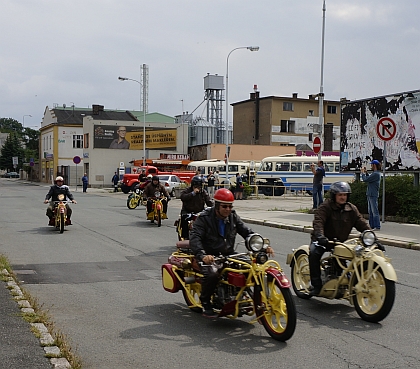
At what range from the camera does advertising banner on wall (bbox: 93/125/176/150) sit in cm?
6738

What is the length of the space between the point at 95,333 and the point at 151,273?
3.84 metres

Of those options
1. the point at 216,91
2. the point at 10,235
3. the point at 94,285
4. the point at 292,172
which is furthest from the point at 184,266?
the point at 216,91

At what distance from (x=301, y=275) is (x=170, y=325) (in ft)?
7.28

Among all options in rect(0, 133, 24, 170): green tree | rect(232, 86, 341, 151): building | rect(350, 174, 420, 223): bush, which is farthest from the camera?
rect(0, 133, 24, 170): green tree

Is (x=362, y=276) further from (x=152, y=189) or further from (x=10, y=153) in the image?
(x=10, y=153)

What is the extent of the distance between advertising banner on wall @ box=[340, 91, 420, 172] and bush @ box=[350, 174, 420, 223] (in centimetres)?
69

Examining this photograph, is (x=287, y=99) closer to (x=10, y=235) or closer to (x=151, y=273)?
(x=10, y=235)

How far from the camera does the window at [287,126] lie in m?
76.9

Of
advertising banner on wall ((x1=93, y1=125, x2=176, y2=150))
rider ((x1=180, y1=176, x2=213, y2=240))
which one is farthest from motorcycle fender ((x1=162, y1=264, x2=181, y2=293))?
advertising banner on wall ((x1=93, y1=125, x2=176, y2=150))

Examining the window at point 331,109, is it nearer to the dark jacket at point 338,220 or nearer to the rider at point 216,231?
the dark jacket at point 338,220

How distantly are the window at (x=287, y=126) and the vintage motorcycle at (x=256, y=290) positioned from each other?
233ft

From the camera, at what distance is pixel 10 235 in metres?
16.0

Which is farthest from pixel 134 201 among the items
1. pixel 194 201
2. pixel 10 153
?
pixel 10 153

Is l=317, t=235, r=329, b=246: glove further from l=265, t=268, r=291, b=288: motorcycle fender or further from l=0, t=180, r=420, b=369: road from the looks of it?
l=265, t=268, r=291, b=288: motorcycle fender
